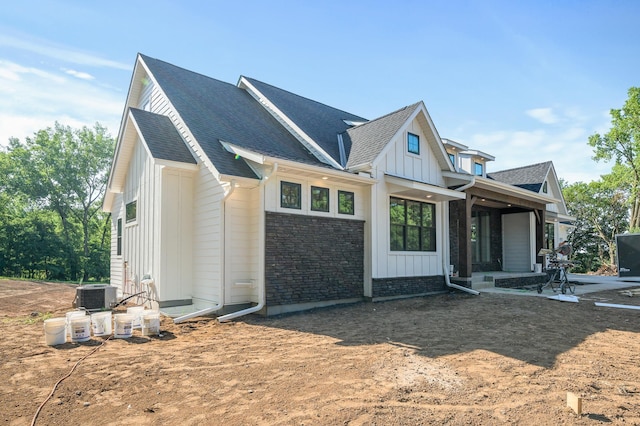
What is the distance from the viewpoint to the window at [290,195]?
878 centimetres

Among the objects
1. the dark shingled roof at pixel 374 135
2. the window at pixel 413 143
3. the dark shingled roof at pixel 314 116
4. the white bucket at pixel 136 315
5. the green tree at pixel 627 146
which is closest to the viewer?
the white bucket at pixel 136 315

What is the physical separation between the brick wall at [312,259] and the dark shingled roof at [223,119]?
1.48 meters

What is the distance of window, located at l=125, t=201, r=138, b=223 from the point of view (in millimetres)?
10867

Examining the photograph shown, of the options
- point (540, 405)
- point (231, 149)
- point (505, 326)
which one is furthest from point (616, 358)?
point (231, 149)

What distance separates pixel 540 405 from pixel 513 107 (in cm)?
1367

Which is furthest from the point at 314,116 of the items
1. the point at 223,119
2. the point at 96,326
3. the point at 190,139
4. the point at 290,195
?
the point at 96,326

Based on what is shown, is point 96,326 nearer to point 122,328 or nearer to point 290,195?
point 122,328

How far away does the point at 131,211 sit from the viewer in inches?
440

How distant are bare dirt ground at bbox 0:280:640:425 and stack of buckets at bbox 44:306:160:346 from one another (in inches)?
6.3

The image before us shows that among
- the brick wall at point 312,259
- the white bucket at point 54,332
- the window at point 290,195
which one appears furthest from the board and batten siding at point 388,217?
the white bucket at point 54,332

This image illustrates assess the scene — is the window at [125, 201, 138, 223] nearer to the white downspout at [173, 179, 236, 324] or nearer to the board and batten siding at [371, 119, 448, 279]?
the white downspout at [173, 179, 236, 324]

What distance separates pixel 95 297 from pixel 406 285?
8.04m

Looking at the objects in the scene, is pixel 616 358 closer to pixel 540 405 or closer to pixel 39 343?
pixel 540 405

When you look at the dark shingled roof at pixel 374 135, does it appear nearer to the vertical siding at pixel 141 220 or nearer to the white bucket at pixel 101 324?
the vertical siding at pixel 141 220
